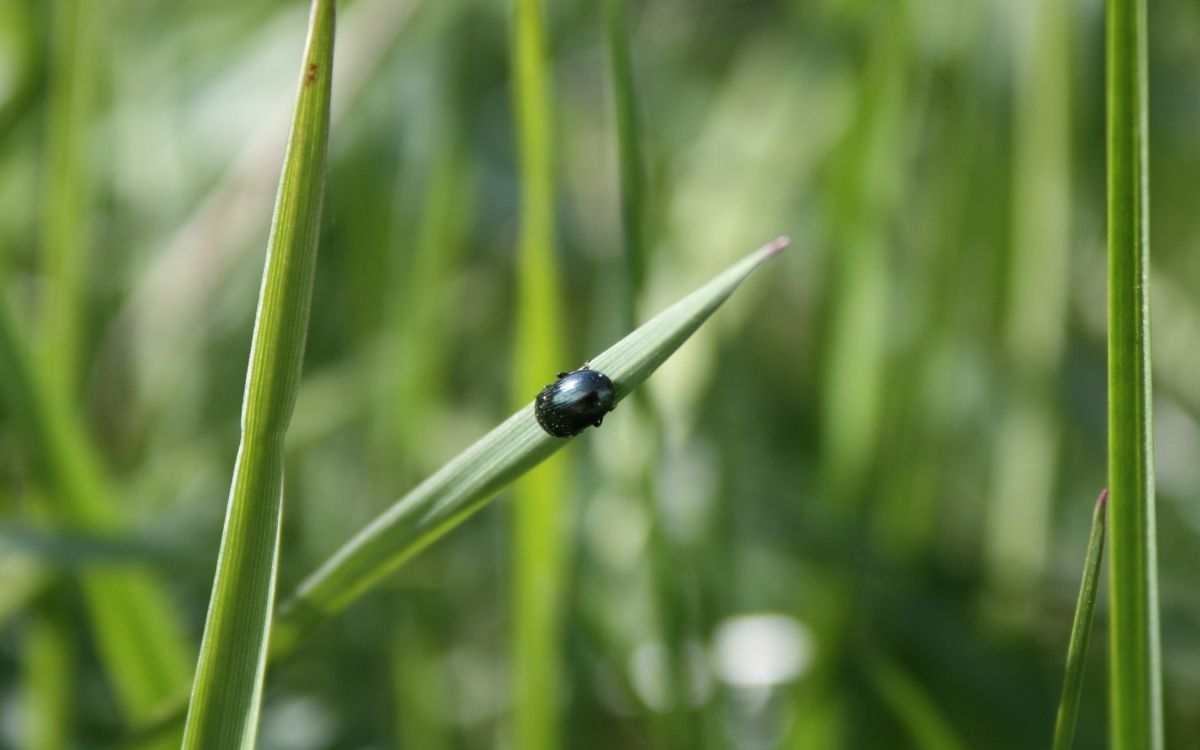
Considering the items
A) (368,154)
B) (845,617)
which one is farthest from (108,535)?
(368,154)

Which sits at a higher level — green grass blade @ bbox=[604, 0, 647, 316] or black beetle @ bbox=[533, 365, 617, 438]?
green grass blade @ bbox=[604, 0, 647, 316]

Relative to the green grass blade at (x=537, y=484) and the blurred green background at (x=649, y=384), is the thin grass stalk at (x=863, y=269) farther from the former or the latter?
the green grass blade at (x=537, y=484)

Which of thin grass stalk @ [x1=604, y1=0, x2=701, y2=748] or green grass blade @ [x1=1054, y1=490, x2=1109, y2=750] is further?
thin grass stalk @ [x1=604, y1=0, x2=701, y2=748]

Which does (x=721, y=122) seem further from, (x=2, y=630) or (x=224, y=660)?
(x=224, y=660)

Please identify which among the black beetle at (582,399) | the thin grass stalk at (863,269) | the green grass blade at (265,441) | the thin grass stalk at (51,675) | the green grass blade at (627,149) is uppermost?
the thin grass stalk at (863,269)

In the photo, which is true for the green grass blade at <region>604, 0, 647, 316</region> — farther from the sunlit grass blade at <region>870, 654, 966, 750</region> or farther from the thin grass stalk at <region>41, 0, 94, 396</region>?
the thin grass stalk at <region>41, 0, 94, 396</region>

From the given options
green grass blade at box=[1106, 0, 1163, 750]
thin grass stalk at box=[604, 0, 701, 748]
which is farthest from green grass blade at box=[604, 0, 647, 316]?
green grass blade at box=[1106, 0, 1163, 750]

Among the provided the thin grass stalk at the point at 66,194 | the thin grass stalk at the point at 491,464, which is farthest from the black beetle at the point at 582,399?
the thin grass stalk at the point at 66,194
